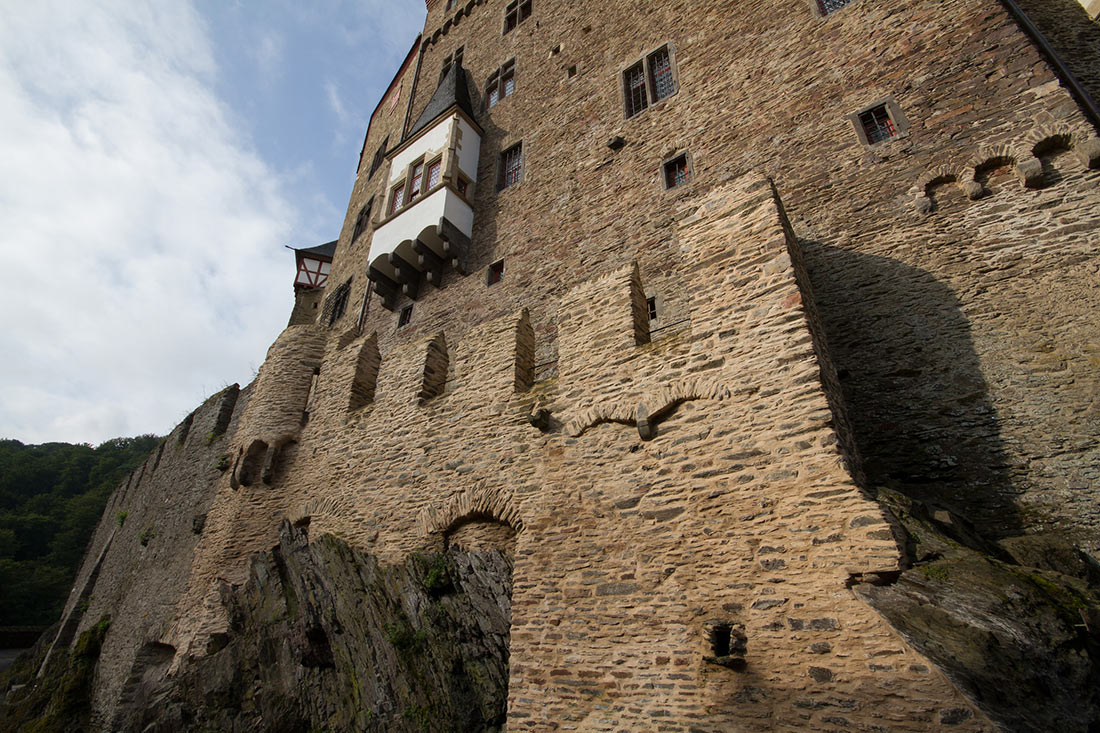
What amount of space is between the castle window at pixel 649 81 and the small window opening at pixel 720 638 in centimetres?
1059

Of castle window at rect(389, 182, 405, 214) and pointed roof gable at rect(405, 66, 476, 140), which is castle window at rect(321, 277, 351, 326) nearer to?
castle window at rect(389, 182, 405, 214)

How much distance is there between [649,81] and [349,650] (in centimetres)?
1232

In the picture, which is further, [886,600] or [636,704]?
[636,704]

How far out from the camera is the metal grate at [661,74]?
38.2 feet

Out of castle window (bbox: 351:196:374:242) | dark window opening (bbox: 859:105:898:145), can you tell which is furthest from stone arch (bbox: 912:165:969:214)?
castle window (bbox: 351:196:374:242)

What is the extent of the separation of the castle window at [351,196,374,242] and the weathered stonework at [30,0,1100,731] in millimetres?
7968

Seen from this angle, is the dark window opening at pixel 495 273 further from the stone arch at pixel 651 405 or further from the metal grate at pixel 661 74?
the stone arch at pixel 651 405

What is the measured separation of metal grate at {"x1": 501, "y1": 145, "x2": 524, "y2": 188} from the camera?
13.6 metres

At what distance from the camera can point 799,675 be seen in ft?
11.9

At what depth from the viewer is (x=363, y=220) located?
62.4 feet

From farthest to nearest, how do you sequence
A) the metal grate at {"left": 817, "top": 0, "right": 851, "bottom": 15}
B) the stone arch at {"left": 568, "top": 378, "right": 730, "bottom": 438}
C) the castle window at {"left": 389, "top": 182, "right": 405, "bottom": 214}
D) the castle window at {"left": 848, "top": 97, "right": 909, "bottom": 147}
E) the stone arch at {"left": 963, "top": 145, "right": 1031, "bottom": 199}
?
the castle window at {"left": 389, "top": 182, "right": 405, "bottom": 214} < the metal grate at {"left": 817, "top": 0, "right": 851, "bottom": 15} < the castle window at {"left": 848, "top": 97, "right": 909, "bottom": 147} < the stone arch at {"left": 963, "top": 145, "right": 1031, "bottom": 199} < the stone arch at {"left": 568, "top": 378, "right": 730, "bottom": 438}


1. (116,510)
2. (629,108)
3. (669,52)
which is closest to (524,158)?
(629,108)

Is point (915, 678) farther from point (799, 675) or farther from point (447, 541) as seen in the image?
point (447, 541)

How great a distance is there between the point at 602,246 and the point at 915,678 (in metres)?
8.32
